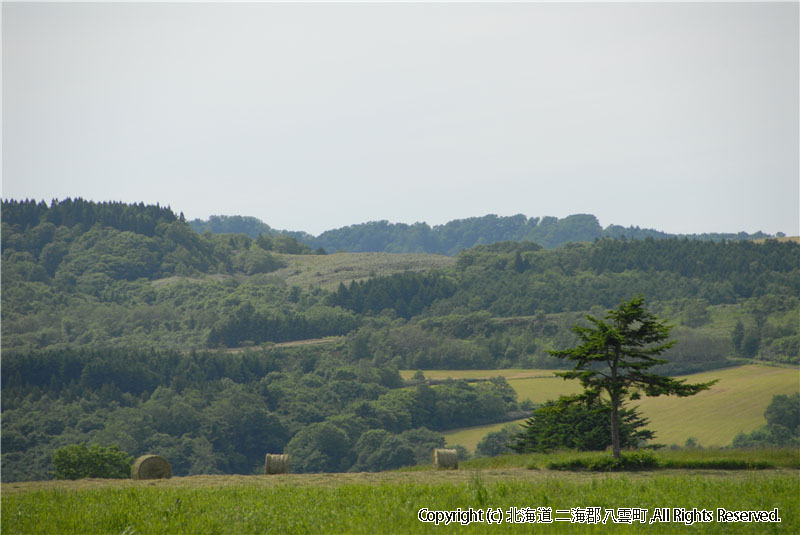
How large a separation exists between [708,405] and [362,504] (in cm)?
11251

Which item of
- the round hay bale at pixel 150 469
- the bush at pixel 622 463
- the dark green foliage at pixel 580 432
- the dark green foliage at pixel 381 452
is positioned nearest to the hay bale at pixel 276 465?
the round hay bale at pixel 150 469

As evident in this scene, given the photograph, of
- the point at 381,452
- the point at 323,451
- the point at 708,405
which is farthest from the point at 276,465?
the point at 708,405

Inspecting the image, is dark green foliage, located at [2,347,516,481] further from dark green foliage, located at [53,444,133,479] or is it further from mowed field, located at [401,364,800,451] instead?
dark green foliage, located at [53,444,133,479]

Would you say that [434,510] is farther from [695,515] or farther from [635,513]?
[695,515]

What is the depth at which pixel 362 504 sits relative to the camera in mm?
17719

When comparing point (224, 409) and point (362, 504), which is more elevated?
point (362, 504)

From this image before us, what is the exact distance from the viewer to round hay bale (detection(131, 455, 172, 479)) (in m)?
24.1

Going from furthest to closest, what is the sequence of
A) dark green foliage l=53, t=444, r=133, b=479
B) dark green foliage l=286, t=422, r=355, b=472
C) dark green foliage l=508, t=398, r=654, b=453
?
dark green foliage l=286, t=422, r=355, b=472
dark green foliage l=53, t=444, r=133, b=479
dark green foliage l=508, t=398, r=654, b=453

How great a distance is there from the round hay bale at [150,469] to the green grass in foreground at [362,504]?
13.1ft

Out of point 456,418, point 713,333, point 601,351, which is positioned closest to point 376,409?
point 456,418

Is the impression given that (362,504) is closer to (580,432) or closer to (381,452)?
(580,432)

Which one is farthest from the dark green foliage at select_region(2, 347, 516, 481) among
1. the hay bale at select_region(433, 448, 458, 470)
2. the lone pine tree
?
the lone pine tree

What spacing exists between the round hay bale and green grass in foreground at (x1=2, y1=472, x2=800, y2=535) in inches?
158

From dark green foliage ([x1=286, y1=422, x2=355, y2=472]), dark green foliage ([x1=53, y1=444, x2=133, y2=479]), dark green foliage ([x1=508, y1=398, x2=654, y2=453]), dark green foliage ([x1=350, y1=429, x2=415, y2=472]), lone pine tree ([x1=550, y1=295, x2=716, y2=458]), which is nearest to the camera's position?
lone pine tree ([x1=550, y1=295, x2=716, y2=458])
